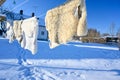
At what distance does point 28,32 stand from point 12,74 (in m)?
3.50

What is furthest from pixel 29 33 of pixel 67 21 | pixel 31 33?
pixel 67 21

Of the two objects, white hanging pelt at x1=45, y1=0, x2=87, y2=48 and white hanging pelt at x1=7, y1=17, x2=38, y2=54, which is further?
white hanging pelt at x1=7, y1=17, x2=38, y2=54

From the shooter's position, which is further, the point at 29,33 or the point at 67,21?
the point at 29,33

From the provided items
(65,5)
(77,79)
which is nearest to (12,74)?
(77,79)

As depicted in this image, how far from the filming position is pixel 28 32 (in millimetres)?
5281

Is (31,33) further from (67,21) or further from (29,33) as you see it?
(67,21)

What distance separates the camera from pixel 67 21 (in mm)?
3758

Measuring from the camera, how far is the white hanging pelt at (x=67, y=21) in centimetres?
348

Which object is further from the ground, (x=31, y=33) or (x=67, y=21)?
(x=67, y=21)

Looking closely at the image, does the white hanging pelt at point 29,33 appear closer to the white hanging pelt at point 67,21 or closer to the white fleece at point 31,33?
the white fleece at point 31,33

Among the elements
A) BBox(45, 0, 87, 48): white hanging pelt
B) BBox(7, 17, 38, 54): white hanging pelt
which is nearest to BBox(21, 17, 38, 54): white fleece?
BBox(7, 17, 38, 54): white hanging pelt

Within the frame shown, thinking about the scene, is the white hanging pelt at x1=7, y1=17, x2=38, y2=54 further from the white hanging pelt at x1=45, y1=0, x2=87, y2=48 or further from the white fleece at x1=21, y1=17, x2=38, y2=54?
the white hanging pelt at x1=45, y1=0, x2=87, y2=48

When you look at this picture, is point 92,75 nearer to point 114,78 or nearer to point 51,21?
point 114,78

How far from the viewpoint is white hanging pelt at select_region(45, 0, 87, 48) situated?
137 inches
